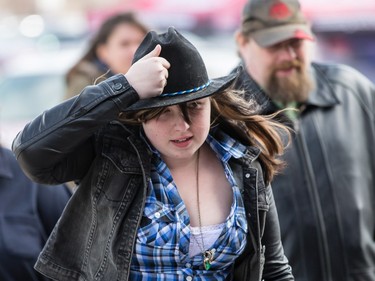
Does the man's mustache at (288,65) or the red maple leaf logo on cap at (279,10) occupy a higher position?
the red maple leaf logo on cap at (279,10)

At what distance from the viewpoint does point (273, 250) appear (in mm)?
2990

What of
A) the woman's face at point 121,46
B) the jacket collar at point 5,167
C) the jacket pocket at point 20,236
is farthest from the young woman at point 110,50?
the jacket pocket at point 20,236

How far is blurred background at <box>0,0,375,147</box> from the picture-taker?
9.41 metres

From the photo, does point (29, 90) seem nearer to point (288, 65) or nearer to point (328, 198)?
point (288, 65)

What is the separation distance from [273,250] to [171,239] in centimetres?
46

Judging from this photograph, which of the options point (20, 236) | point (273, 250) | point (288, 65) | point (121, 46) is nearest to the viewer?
point (273, 250)

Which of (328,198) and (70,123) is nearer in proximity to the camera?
(70,123)

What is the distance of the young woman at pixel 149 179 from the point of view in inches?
105

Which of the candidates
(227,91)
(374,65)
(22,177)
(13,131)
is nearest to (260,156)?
(227,91)

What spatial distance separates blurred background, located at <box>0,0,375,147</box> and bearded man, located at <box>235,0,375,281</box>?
2732mm

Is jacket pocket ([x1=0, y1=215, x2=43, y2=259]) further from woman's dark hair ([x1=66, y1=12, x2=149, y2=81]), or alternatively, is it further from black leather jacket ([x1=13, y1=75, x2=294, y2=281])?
woman's dark hair ([x1=66, y1=12, x2=149, y2=81])

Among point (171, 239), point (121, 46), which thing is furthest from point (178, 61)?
point (121, 46)

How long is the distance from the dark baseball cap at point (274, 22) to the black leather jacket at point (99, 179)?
1384 millimetres

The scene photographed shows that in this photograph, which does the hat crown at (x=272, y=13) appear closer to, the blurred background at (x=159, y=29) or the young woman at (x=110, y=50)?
the young woman at (x=110, y=50)
